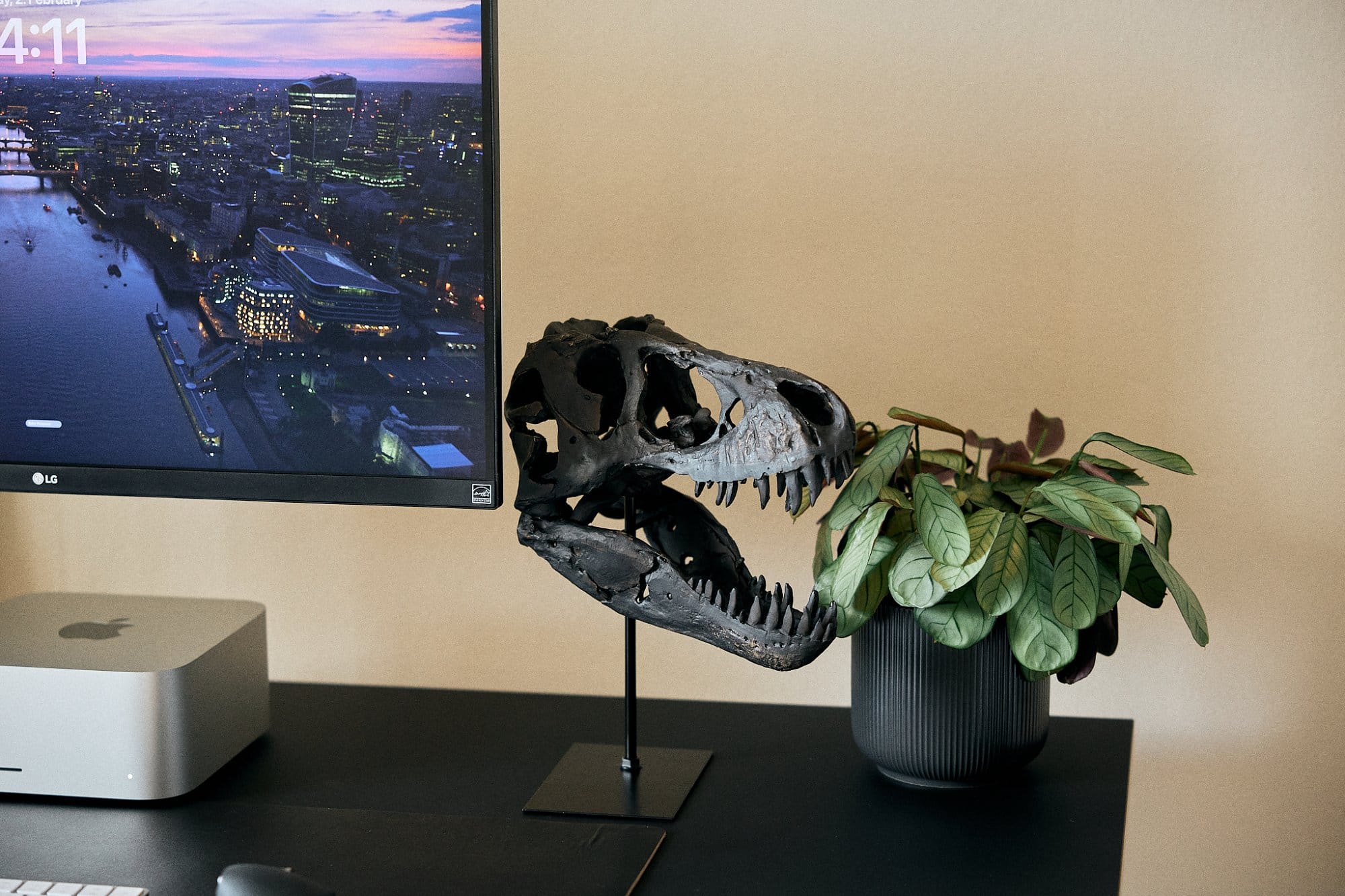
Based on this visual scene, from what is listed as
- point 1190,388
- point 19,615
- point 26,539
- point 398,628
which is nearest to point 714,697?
point 398,628

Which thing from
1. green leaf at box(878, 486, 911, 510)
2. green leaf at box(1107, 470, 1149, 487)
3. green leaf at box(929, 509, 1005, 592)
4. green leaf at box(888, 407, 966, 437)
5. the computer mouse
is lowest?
the computer mouse

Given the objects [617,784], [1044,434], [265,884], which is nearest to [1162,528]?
[1044,434]

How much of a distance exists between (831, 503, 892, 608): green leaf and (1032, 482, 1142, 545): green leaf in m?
0.13

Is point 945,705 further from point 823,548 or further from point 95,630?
point 95,630

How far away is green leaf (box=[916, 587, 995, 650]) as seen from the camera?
38.3 inches

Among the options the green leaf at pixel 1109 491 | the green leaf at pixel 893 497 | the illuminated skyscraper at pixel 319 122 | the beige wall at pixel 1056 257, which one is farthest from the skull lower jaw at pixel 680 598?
the beige wall at pixel 1056 257

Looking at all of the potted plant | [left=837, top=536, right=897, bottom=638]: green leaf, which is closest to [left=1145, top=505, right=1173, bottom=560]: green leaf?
the potted plant

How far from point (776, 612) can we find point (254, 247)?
0.51 metres

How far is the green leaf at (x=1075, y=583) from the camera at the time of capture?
0.95 metres

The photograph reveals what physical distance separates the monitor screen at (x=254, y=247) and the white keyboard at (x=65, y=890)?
329mm

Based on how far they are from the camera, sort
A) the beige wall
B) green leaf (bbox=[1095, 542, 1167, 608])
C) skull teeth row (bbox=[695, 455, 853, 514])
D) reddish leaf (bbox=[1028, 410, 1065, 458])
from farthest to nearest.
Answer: the beige wall < reddish leaf (bbox=[1028, 410, 1065, 458]) < green leaf (bbox=[1095, 542, 1167, 608]) < skull teeth row (bbox=[695, 455, 853, 514])

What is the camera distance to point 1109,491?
96cm

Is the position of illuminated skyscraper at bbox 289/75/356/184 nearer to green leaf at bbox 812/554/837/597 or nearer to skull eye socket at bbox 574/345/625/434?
skull eye socket at bbox 574/345/625/434

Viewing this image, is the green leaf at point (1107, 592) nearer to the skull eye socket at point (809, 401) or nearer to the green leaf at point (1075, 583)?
the green leaf at point (1075, 583)
